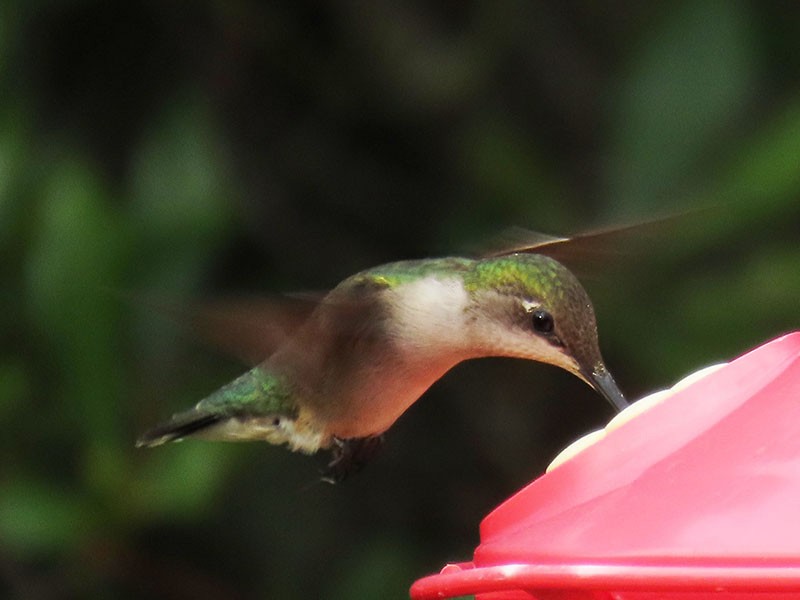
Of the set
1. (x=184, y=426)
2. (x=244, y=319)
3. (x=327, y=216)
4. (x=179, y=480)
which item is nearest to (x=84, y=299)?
(x=179, y=480)

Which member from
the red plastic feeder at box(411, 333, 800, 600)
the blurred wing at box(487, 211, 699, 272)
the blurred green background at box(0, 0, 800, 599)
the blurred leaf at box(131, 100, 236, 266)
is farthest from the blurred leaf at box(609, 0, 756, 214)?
the red plastic feeder at box(411, 333, 800, 600)

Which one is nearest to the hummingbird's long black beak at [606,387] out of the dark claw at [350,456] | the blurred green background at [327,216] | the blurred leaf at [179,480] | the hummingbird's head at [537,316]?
the hummingbird's head at [537,316]

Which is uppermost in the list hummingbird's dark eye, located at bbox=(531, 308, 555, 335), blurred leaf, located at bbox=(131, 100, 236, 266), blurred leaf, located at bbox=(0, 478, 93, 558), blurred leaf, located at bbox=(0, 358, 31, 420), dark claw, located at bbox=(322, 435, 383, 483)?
blurred leaf, located at bbox=(131, 100, 236, 266)

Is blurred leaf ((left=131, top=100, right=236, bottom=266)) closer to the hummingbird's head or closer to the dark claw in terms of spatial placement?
the dark claw

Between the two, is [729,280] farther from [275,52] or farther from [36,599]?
[36,599]

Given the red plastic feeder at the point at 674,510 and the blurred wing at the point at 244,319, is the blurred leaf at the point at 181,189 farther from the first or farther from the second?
the red plastic feeder at the point at 674,510

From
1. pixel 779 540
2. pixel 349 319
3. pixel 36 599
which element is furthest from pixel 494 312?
pixel 36 599
